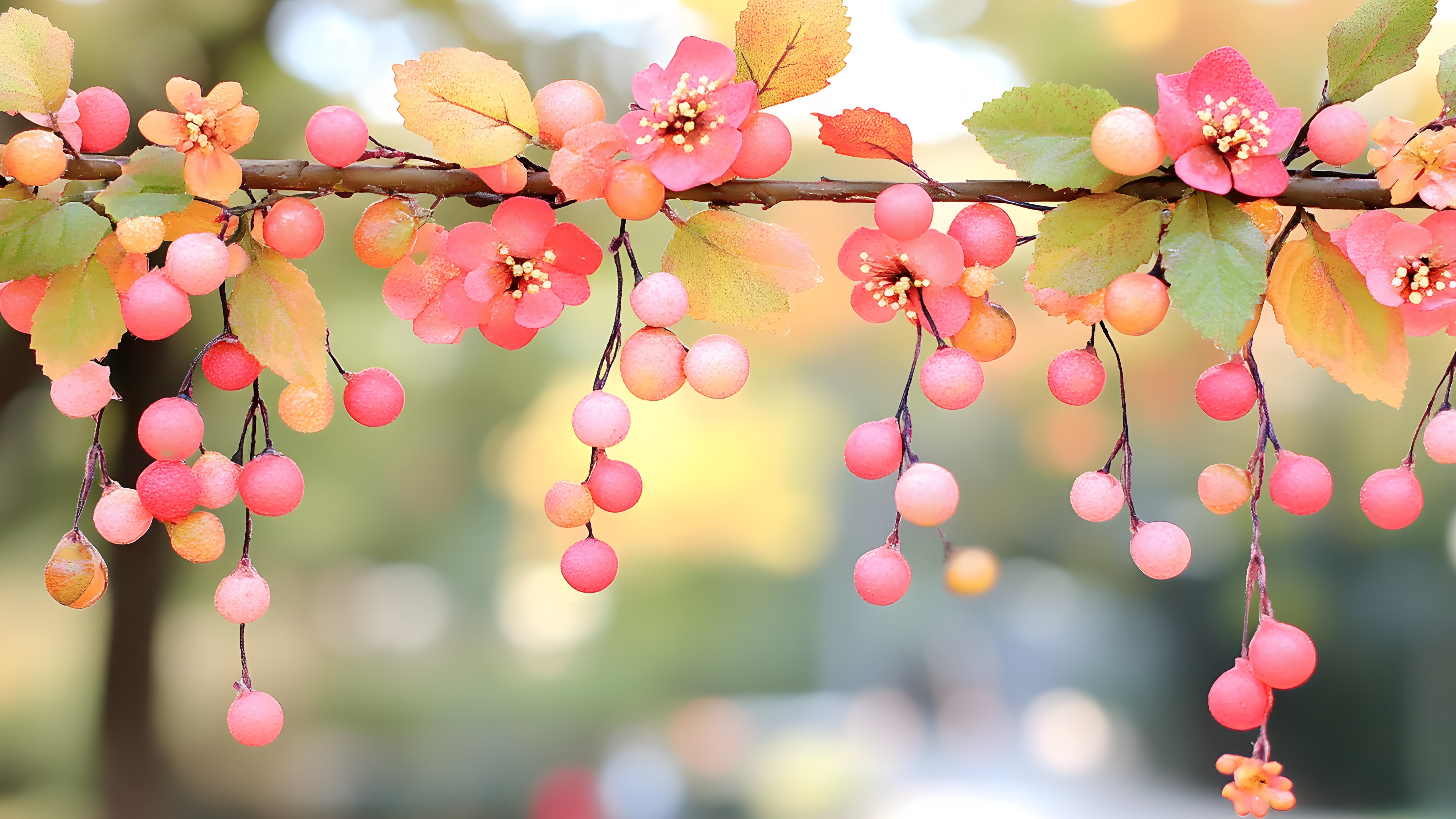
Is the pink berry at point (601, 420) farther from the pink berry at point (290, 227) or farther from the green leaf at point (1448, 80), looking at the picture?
the green leaf at point (1448, 80)

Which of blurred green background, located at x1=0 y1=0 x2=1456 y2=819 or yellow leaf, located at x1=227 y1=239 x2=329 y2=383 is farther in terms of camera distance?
blurred green background, located at x1=0 y1=0 x2=1456 y2=819

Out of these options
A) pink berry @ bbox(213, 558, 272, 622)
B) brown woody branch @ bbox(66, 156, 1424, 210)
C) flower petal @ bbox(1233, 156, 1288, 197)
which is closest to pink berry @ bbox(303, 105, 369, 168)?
brown woody branch @ bbox(66, 156, 1424, 210)

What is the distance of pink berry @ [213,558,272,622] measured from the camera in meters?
0.25

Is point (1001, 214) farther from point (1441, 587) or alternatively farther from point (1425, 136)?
point (1441, 587)

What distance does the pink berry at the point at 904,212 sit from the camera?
0.72 feet

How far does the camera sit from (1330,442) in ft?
6.59

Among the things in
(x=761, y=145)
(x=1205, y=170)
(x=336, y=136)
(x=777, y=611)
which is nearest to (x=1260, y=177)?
(x=1205, y=170)

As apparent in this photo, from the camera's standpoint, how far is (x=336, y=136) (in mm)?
229

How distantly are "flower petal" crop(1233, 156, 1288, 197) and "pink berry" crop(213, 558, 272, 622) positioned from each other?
257mm

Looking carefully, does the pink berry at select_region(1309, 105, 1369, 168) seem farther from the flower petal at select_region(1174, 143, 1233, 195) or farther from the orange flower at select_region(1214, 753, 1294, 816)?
the orange flower at select_region(1214, 753, 1294, 816)

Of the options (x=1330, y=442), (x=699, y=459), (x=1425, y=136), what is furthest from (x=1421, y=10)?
(x=1330, y=442)

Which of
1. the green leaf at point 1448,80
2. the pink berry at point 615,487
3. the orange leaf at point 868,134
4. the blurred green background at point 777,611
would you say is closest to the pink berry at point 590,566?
the pink berry at point 615,487

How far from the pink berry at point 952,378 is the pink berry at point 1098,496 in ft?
0.16

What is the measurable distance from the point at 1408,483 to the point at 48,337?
337 mm
